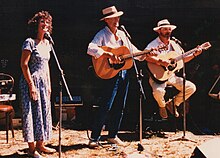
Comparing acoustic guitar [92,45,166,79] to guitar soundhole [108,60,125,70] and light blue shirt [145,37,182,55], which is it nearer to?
guitar soundhole [108,60,125,70]

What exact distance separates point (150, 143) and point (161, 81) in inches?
44.5

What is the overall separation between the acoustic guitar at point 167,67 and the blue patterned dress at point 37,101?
2.17 m

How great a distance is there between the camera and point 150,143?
277 inches

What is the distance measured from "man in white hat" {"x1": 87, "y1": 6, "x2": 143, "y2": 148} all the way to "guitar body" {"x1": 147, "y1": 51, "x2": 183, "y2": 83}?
70cm

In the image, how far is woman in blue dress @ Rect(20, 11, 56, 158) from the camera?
5.64 meters

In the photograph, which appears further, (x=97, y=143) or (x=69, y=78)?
(x=69, y=78)

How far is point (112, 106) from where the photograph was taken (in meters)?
6.80

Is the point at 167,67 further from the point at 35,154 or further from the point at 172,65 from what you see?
the point at 35,154

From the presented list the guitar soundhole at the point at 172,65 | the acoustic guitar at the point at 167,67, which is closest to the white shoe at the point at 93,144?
the acoustic guitar at the point at 167,67

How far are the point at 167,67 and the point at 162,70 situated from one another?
0.11m

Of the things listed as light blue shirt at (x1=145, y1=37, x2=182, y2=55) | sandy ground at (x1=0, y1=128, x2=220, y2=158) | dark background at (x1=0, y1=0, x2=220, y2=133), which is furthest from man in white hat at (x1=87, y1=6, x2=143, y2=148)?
dark background at (x1=0, y1=0, x2=220, y2=133)

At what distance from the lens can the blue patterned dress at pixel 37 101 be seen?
5.71 m

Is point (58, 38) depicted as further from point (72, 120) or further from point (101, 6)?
point (72, 120)

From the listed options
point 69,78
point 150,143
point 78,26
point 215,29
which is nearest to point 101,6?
point 78,26
